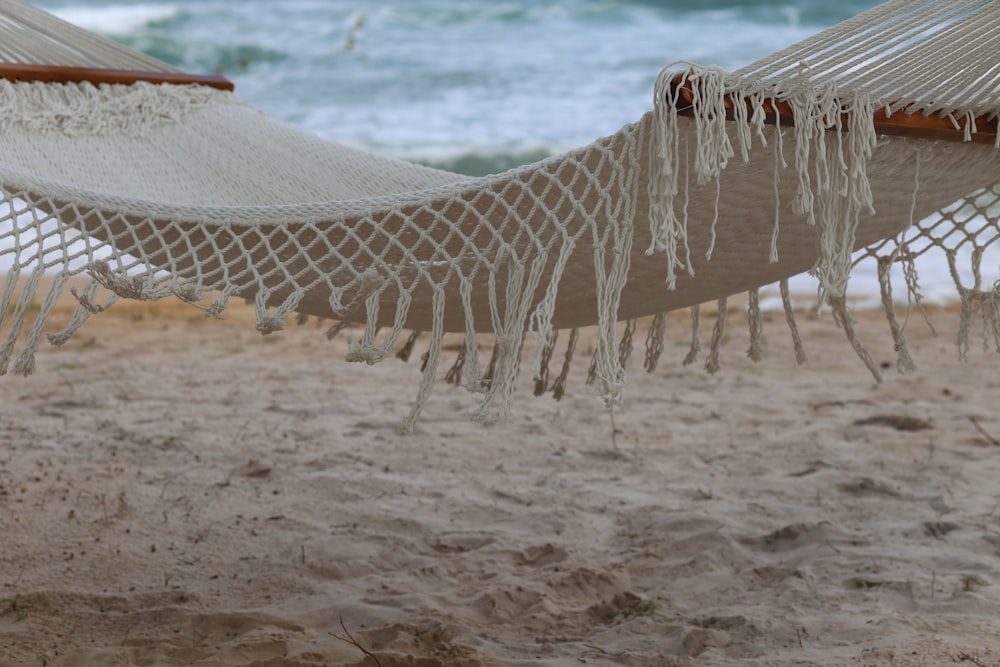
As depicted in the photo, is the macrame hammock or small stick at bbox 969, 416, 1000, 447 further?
small stick at bbox 969, 416, 1000, 447

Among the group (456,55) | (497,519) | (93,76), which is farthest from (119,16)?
(497,519)

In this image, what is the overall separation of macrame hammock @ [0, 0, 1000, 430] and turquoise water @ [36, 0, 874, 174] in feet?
15.0

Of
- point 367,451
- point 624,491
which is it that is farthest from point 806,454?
point 367,451

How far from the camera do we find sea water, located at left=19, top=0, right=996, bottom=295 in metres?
6.53

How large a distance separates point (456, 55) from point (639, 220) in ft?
25.6

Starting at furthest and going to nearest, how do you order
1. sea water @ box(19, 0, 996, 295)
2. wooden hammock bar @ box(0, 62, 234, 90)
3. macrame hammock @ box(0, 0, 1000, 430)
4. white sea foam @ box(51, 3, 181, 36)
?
white sea foam @ box(51, 3, 181, 36), sea water @ box(19, 0, 996, 295), wooden hammock bar @ box(0, 62, 234, 90), macrame hammock @ box(0, 0, 1000, 430)

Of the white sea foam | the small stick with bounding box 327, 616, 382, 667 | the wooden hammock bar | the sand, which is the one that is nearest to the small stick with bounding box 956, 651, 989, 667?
the sand

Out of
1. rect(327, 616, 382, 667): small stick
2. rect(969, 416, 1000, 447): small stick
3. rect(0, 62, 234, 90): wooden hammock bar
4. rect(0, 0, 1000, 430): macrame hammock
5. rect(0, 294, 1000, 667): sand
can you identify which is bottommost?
rect(327, 616, 382, 667): small stick

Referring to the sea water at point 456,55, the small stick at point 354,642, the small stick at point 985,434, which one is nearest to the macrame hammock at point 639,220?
the small stick at point 354,642

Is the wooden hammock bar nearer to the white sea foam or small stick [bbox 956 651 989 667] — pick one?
small stick [bbox 956 651 989 667]

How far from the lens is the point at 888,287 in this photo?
1234 millimetres

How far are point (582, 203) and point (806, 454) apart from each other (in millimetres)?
1010

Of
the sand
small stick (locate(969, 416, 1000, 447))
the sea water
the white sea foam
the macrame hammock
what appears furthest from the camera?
the white sea foam

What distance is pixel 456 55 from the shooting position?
8648 millimetres
